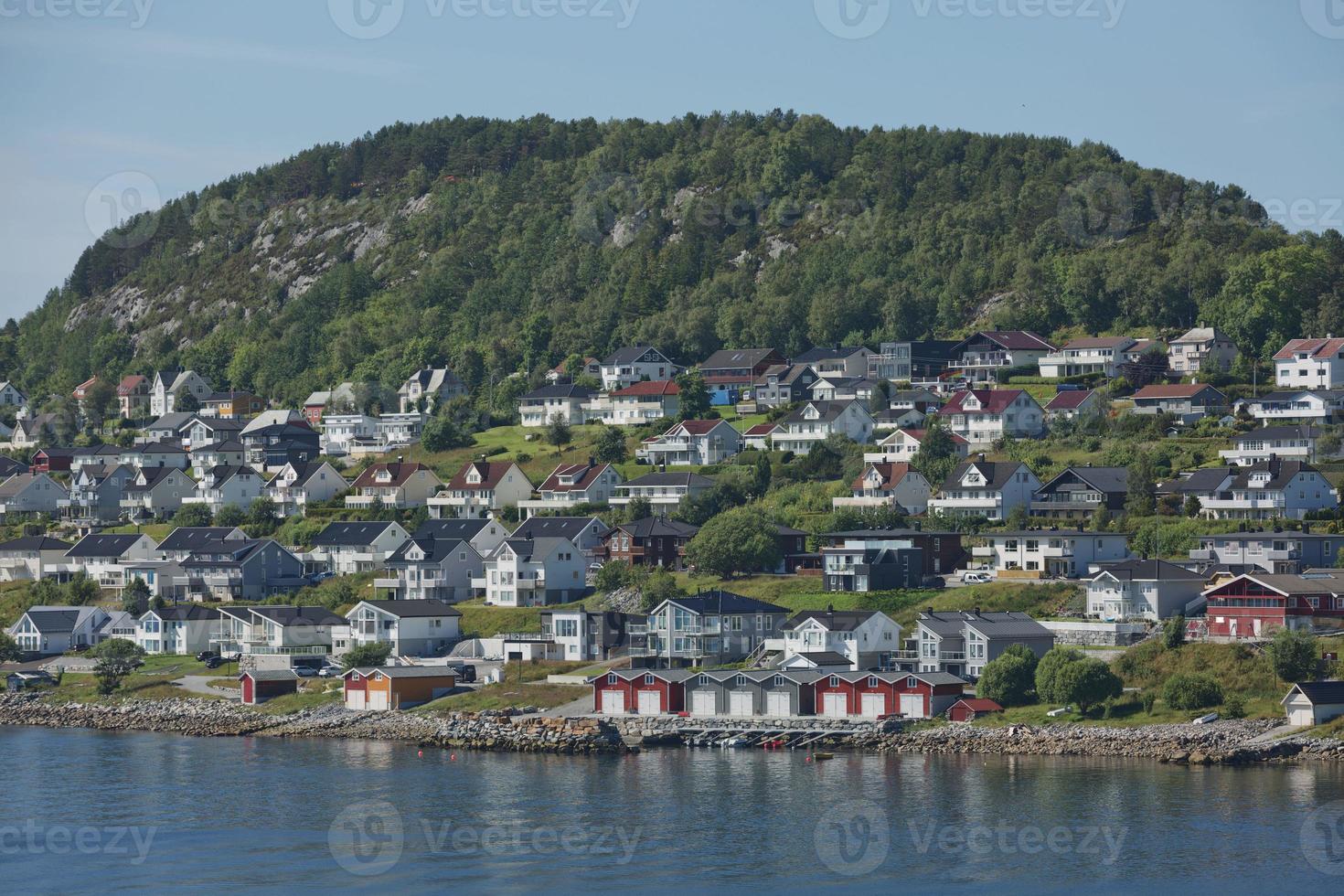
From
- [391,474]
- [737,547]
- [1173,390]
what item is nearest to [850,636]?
[737,547]

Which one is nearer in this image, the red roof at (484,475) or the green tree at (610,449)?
the red roof at (484,475)

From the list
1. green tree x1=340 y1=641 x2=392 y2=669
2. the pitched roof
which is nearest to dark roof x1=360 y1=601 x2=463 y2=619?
green tree x1=340 y1=641 x2=392 y2=669

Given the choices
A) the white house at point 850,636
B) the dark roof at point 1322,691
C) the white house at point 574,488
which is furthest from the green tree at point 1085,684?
the white house at point 574,488

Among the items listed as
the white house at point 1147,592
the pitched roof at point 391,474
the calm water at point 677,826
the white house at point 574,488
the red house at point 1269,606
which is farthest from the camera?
the pitched roof at point 391,474

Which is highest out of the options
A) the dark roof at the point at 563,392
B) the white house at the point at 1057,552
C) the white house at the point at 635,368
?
the white house at the point at 635,368

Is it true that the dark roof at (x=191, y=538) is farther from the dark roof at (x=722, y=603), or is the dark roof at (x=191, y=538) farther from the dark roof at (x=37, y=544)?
the dark roof at (x=722, y=603)

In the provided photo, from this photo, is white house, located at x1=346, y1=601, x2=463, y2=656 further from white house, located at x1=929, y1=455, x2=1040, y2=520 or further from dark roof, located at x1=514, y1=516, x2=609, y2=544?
white house, located at x1=929, y1=455, x2=1040, y2=520
